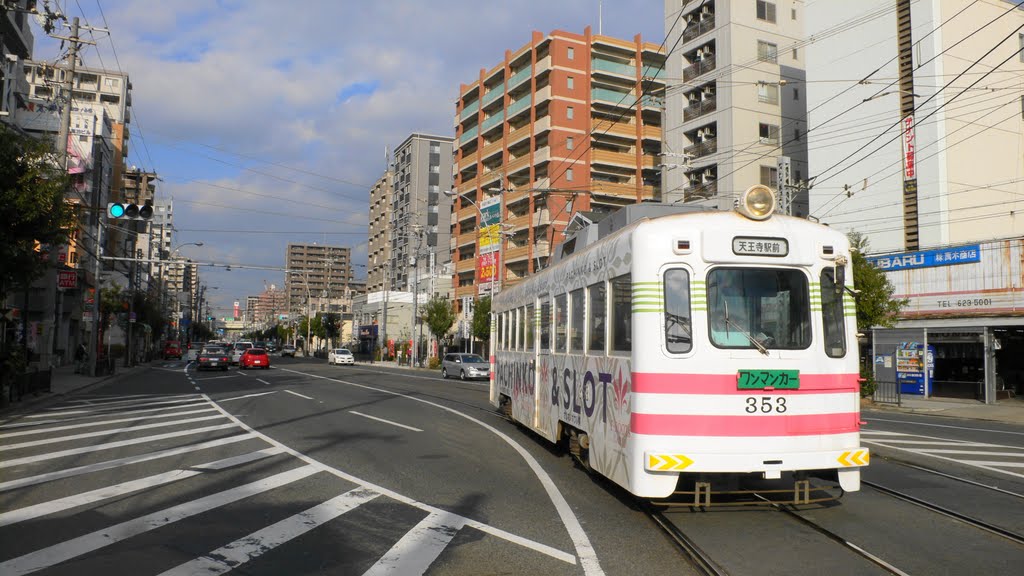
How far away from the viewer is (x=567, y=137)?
60844mm

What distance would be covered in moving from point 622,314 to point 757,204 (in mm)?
1678

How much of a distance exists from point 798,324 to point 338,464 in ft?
21.3

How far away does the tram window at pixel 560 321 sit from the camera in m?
9.60

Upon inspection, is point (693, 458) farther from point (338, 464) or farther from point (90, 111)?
point (90, 111)

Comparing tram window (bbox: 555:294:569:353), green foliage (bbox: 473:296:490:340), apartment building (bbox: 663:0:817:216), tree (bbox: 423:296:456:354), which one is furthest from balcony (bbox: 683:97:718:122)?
tram window (bbox: 555:294:569:353)

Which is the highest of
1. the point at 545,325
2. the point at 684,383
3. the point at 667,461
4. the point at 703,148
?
the point at 703,148

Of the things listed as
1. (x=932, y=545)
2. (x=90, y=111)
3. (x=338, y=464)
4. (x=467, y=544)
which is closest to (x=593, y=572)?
(x=467, y=544)

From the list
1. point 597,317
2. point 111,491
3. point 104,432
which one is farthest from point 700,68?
point 111,491

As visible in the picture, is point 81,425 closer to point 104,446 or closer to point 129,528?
point 104,446

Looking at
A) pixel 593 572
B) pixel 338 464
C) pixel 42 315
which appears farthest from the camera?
pixel 42 315

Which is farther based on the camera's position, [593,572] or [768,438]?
[768,438]

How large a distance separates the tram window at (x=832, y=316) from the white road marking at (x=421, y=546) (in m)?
3.94

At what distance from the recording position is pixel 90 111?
61.1 metres

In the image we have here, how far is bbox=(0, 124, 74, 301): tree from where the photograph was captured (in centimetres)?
1570
